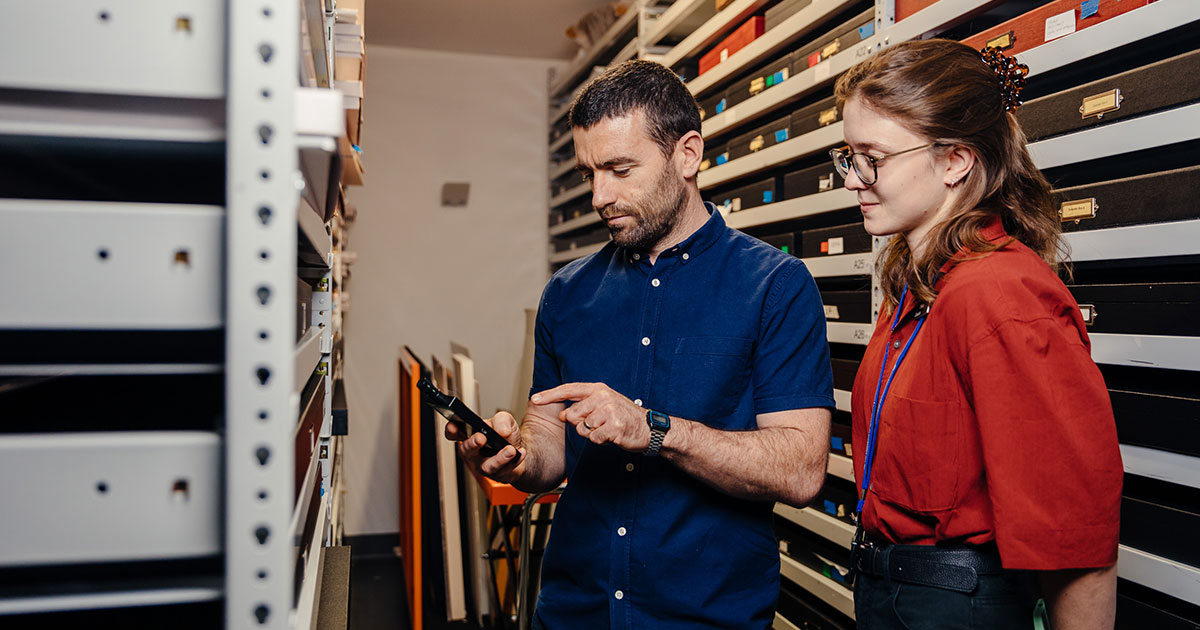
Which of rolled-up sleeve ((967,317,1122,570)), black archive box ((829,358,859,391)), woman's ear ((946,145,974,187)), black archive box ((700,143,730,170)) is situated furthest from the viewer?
black archive box ((700,143,730,170))

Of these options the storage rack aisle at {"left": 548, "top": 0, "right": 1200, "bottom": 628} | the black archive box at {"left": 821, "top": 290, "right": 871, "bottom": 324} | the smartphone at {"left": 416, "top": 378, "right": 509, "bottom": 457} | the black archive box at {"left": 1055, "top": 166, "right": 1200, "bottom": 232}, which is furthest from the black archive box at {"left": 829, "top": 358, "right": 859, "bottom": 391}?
the smartphone at {"left": 416, "top": 378, "right": 509, "bottom": 457}

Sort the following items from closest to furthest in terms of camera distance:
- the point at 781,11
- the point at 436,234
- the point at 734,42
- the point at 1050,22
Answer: the point at 1050,22
the point at 781,11
the point at 734,42
the point at 436,234

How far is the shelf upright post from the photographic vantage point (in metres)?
0.57

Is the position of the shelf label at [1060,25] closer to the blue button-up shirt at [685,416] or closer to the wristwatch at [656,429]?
the blue button-up shirt at [685,416]

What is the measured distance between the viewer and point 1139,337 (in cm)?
134

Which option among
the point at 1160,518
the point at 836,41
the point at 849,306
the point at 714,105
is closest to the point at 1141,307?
the point at 1160,518

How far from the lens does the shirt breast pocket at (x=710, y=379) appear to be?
1.36 m

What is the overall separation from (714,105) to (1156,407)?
203 cm

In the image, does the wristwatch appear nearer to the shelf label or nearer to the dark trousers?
the dark trousers

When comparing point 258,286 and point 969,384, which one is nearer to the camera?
point 258,286

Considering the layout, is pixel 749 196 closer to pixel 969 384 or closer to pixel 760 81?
pixel 760 81

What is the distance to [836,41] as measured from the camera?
224 centimetres

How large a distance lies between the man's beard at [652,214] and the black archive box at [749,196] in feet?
4.04

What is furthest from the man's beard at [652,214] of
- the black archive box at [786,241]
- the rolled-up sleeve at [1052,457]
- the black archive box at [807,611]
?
the black archive box at [807,611]
